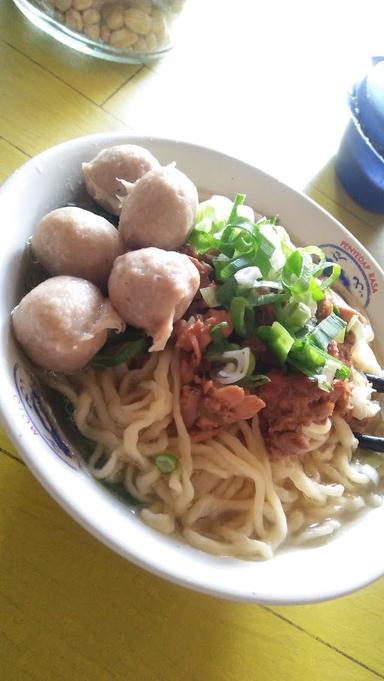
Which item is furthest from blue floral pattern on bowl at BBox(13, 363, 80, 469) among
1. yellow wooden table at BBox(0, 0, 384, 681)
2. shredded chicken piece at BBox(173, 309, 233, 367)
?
shredded chicken piece at BBox(173, 309, 233, 367)

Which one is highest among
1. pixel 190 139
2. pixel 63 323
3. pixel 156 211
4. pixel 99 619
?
pixel 156 211

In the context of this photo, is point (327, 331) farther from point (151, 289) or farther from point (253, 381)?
point (151, 289)

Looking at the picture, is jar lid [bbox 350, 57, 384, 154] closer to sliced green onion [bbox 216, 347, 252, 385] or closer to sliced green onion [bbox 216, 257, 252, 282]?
sliced green onion [bbox 216, 257, 252, 282]

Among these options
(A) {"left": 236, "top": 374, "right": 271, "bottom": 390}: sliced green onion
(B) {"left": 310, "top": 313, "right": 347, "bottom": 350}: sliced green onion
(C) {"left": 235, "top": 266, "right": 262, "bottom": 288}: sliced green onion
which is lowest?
(A) {"left": 236, "top": 374, "right": 271, "bottom": 390}: sliced green onion

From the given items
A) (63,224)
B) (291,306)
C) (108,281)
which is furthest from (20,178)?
(291,306)


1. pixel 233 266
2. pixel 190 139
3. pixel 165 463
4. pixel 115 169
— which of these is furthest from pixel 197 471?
pixel 190 139

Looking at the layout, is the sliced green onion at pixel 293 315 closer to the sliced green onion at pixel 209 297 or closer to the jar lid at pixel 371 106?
the sliced green onion at pixel 209 297

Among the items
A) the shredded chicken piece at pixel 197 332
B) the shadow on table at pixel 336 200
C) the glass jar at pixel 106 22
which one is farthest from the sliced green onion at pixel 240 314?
the glass jar at pixel 106 22
